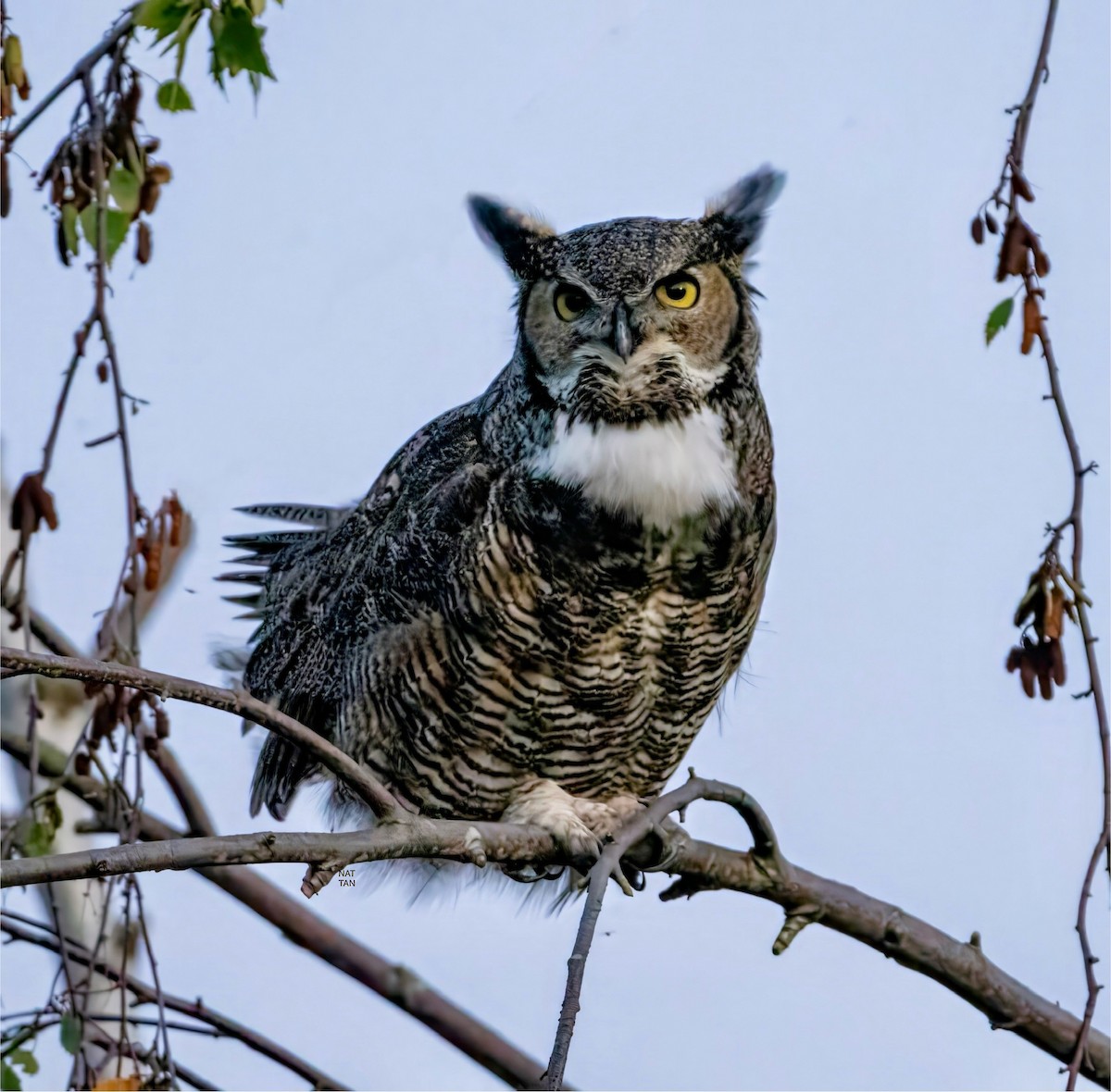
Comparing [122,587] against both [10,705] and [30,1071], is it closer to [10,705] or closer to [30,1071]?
Result: [30,1071]

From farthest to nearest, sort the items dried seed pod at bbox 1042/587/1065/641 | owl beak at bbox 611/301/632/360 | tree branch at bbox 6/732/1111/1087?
1. tree branch at bbox 6/732/1111/1087
2. owl beak at bbox 611/301/632/360
3. dried seed pod at bbox 1042/587/1065/641

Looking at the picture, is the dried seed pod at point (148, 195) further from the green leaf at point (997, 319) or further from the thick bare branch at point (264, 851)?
the green leaf at point (997, 319)

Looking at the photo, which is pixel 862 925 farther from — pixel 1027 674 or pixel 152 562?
pixel 152 562

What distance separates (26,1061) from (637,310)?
1591mm

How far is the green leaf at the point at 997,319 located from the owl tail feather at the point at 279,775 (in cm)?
181

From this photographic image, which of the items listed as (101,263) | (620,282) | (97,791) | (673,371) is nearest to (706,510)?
(673,371)

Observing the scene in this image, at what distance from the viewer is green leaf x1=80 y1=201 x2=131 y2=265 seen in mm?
2346

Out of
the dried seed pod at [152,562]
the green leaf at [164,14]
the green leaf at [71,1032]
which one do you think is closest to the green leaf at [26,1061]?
the green leaf at [71,1032]

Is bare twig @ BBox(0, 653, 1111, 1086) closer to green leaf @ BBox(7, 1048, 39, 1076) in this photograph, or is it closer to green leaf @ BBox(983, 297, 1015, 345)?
green leaf @ BBox(7, 1048, 39, 1076)

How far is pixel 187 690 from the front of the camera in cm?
151

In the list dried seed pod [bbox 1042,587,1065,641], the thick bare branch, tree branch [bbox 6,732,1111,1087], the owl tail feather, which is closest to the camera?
the thick bare branch

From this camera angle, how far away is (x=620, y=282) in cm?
256

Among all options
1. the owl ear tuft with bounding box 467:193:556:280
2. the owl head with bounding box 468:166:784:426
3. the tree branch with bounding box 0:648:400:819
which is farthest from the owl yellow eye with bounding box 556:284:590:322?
the tree branch with bounding box 0:648:400:819

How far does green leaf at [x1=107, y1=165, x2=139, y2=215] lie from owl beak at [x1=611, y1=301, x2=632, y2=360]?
0.82 m
